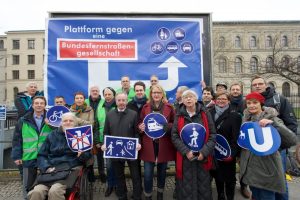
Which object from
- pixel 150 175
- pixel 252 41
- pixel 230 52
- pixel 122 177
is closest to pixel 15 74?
pixel 230 52

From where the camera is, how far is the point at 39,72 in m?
65.4

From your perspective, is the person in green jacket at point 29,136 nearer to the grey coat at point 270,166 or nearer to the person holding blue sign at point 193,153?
the person holding blue sign at point 193,153

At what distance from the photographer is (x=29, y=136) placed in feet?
16.3

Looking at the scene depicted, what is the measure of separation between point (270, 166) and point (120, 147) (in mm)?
2131

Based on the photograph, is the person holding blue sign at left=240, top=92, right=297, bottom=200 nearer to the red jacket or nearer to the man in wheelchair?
the red jacket

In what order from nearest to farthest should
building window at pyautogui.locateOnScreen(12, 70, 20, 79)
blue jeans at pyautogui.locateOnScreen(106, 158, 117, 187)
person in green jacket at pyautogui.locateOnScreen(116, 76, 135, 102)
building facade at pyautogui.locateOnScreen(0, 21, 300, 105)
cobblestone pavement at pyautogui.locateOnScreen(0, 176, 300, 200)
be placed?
blue jeans at pyautogui.locateOnScreen(106, 158, 117, 187) < cobblestone pavement at pyautogui.locateOnScreen(0, 176, 300, 200) < person in green jacket at pyautogui.locateOnScreen(116, 76, 135, 102) < building facade at pyautogui.locateOnScreen(0, 21, 300, 105) < building window at pyautogui.locateOnScreen(12, 70, 20, 79)

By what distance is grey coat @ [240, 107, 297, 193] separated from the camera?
394cm

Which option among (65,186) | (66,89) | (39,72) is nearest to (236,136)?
(65,186)

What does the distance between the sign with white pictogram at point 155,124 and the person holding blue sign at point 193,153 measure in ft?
0.80

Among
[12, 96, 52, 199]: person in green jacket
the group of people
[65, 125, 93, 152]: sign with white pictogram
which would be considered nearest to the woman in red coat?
the group of people

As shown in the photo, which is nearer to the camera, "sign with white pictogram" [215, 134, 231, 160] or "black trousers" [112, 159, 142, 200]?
"sign with white pictogram" [215, 134, 231, 160]

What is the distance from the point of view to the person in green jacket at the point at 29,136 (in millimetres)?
4945

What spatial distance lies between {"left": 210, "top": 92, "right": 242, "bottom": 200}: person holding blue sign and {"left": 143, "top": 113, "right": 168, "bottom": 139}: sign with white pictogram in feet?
2.83

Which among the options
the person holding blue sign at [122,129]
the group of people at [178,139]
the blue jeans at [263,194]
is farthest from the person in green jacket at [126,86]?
the blue jeans at [263,194]
